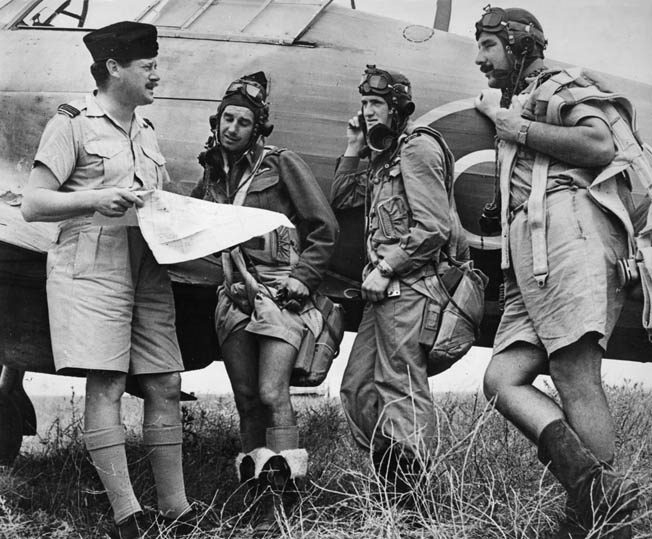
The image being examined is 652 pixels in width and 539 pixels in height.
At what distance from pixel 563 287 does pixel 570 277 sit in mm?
A: 52

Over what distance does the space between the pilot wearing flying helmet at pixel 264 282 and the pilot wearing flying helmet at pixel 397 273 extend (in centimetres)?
28

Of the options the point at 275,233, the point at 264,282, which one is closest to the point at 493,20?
the point at 275,233

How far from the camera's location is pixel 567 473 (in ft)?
13.8

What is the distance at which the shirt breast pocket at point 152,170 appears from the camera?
15.3ft

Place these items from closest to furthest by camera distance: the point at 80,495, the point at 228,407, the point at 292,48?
the point at 80,495, the point at 292,48, the point at 228,407

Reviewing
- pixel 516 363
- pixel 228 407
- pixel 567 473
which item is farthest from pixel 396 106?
pixel 228 407

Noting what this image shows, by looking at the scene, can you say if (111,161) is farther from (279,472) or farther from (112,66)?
(279,472)

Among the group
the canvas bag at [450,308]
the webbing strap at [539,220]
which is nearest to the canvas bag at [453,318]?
the canvas bag at [450,308]

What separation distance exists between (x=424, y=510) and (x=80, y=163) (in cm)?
218

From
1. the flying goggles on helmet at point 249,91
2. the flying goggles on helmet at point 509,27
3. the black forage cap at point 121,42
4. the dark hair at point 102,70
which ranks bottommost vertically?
the flying goggles on helmet at point 249,91

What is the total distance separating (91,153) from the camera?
14.9 ft

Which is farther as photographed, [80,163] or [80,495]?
[80,495]

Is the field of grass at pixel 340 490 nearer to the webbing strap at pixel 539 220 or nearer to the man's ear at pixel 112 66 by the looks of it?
the webbing strap at pixel 539 220

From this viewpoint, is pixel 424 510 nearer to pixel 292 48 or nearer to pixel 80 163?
pixel 80 163
